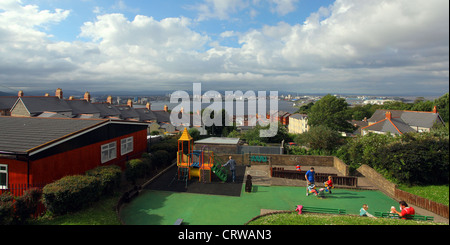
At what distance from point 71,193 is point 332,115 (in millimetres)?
46121

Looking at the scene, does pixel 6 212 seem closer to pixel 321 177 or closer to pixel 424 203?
pixel 321 177

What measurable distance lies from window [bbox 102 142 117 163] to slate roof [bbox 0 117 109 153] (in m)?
1.79

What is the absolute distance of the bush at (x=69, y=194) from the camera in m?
9.27

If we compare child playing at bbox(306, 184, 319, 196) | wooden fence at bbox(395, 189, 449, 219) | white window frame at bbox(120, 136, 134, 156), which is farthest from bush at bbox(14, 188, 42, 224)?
wooden fence at bbox(395, 189, 449, 219)

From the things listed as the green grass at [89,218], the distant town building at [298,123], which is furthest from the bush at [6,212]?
the distant town building at [298,123]

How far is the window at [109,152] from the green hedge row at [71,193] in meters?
4.47

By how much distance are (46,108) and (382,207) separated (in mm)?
58633

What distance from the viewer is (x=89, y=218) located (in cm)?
918

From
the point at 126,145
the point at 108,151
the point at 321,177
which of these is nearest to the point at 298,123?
the point at 321,177

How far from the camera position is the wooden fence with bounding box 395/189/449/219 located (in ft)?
33.2

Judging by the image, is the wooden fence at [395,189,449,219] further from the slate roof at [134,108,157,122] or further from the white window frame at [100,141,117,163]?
the slate roof at [134,108,157,122]

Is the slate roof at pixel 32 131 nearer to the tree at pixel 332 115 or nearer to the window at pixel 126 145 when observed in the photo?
the window at pixel 126 145

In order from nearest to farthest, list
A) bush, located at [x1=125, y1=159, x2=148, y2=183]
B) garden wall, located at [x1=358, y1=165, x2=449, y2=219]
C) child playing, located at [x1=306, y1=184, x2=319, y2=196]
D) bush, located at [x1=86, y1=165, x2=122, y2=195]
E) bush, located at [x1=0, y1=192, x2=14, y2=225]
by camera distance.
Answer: bush, located at [x1=0, y1=192, x2=14, y2=225] < garden wall, located at [x1=358, y1=165, x2=449, y2=219] < bush, located at [x1=86, y1=165, x2=122, y2=195] < child playing, located at [x1=306, y1=184, x2=319, y2=196] < bush, located at [x1=125, y1=159, x2=148, y2=183]

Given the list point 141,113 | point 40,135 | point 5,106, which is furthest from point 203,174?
point 5,106
